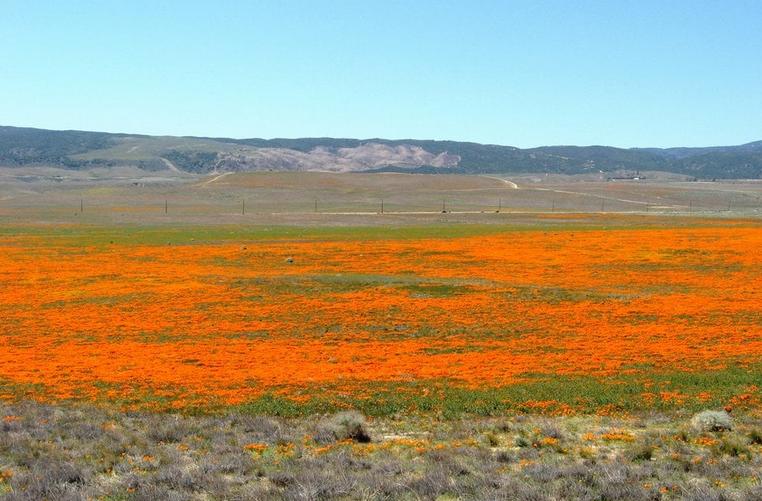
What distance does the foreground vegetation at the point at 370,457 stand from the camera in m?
11.4

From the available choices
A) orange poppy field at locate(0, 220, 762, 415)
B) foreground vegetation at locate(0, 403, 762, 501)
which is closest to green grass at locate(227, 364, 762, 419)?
orange poppy field at locate(0, 220, 762, 415)

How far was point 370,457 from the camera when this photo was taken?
13406mm

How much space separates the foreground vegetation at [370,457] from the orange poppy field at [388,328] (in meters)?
1.71

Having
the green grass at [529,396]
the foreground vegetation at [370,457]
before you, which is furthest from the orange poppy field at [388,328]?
the foreground vegetation at [370,457]

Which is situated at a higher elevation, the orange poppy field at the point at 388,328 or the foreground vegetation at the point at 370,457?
the foreground vegetation at the point at 370,457

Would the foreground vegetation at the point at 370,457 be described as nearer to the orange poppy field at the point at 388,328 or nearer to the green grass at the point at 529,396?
the green grass at the point at 529,396

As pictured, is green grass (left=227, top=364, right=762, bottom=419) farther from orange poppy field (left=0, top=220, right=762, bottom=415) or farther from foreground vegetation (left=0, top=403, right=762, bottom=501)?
foreground vegetation (left=0, top=403, right=762, bottom=501)

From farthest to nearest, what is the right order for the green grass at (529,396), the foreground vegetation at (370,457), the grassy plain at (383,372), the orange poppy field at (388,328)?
the orange poppy field at (388,328)
the green grass at (529,396)
the grassy plain at (383,372)
the foreground vegetation at (370,457)

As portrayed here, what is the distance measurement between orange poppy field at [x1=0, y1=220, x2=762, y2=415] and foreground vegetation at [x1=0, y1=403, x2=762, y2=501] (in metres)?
1.71

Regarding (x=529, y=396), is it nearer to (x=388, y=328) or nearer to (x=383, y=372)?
(x=383, y=372)

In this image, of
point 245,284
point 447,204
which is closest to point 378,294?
point 245,284

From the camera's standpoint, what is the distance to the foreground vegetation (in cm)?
1137

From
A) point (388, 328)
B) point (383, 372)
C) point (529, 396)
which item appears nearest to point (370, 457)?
point (529, 396)

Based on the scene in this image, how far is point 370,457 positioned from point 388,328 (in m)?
16.0
